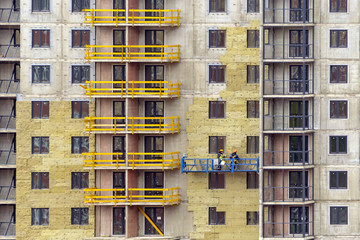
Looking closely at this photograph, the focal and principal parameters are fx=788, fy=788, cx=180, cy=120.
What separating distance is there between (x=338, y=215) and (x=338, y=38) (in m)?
15.1

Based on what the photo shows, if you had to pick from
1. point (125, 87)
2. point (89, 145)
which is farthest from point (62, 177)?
point (125, 87)

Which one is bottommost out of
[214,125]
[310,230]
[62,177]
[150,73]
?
[310,230]

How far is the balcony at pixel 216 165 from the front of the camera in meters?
68.6

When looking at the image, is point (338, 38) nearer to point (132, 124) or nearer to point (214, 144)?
point (214, 144)

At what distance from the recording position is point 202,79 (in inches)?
2729

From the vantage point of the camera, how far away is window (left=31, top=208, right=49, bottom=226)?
69688 mm

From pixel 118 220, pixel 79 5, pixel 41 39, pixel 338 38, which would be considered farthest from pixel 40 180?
pixel 338 38

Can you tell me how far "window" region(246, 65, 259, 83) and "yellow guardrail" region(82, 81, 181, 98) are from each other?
6.20 meters

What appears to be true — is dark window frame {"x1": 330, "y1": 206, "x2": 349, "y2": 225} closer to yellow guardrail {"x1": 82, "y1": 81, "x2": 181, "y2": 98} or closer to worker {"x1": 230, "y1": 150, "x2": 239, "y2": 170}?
worker {"x1": 230, "y1": 150, "x2": 239, "y2": 170}

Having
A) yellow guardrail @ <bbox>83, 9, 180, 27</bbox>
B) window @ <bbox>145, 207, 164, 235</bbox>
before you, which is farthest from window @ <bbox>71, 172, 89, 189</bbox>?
yellow guardrail @ <bbox>83, 9, 180, 27</bbox>

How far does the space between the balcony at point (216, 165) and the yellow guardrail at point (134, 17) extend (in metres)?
12.2

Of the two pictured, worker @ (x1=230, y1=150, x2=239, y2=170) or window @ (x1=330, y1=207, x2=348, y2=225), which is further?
worker @ (x1=230, y1=150, x2=239, y2=170)

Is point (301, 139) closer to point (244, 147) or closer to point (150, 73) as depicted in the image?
point (244, 147)

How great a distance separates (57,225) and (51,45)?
15943 millimetres
